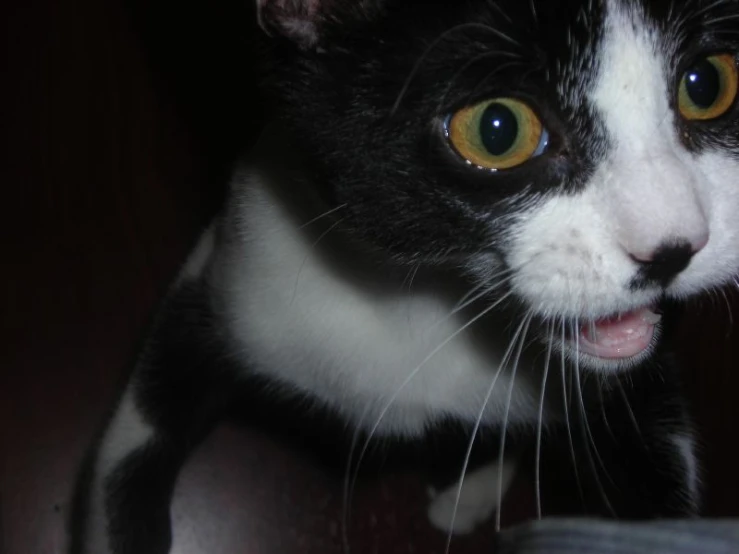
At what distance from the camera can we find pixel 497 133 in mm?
612

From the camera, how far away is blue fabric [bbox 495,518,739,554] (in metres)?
0.50

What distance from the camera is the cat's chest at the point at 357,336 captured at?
0.85m

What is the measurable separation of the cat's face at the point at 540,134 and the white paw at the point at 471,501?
1.52 feet

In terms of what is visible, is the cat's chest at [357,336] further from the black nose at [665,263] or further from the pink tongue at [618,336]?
the black nose at [665,263]

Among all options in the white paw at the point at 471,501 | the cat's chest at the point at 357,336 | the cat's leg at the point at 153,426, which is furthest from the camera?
the white paw at the point at 471,501

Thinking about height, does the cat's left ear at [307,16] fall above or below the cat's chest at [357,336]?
above

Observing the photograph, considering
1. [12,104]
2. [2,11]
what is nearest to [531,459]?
[12,104]

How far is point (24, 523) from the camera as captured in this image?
1102 millimetres

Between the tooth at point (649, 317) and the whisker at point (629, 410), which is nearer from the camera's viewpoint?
the tooth at point (649, 317)

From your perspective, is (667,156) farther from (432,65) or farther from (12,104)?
(12,104)

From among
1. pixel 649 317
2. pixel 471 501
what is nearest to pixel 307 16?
pixel 649 317

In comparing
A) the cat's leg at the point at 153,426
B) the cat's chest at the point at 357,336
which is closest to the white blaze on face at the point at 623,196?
the cat's chest at the point at 357,336

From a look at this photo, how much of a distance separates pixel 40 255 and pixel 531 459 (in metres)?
0.70

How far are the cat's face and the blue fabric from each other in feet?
0.50
